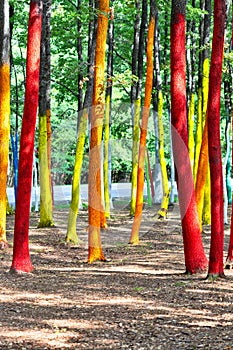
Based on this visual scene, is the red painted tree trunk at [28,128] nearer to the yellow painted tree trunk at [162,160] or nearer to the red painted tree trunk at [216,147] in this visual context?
the red painted tree trunk at [216,147]

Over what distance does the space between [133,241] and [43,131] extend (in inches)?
171

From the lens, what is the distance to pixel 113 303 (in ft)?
35.7

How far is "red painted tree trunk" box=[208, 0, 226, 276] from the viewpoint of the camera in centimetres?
1262

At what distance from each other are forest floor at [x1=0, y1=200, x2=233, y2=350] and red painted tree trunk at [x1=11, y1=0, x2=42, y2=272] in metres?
0.96

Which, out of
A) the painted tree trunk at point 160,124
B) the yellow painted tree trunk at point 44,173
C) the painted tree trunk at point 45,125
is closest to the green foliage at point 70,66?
the painted tree trunk at point 160,124

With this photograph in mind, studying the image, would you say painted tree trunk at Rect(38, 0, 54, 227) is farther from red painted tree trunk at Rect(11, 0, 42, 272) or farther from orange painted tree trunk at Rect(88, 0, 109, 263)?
red painted tree trunk at Rect(11, 0, 42, 272)

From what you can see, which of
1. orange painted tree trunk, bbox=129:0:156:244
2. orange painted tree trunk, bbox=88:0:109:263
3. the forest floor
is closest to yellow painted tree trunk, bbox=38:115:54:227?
the forest floor

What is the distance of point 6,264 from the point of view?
49.5 ft

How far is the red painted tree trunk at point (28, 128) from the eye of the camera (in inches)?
527

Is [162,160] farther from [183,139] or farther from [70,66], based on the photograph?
[183,139]

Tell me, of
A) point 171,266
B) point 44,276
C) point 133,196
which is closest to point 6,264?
point 44,276

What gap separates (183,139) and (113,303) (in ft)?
12.3

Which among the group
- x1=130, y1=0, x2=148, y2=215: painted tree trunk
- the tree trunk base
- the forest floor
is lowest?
the forest floor

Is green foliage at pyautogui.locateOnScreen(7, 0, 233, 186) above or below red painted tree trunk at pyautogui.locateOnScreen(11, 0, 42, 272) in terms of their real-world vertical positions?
above
